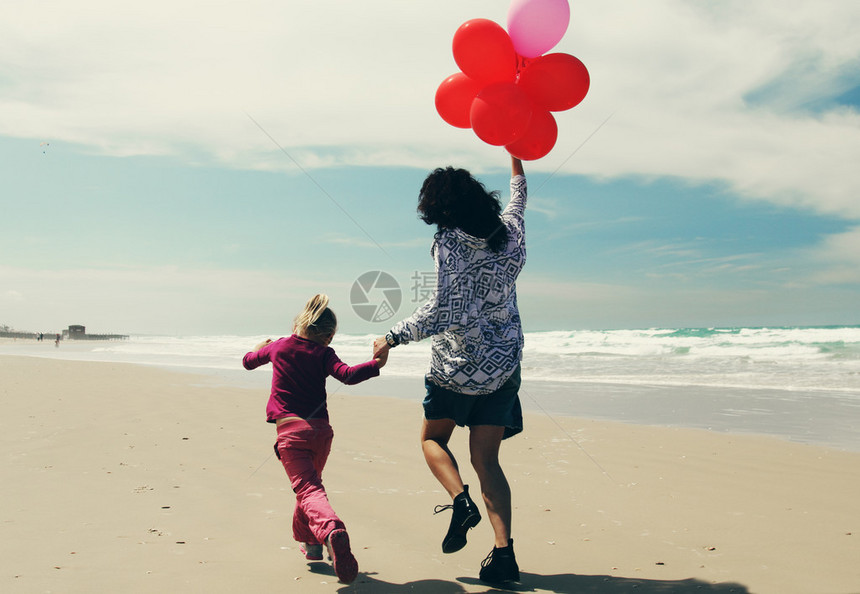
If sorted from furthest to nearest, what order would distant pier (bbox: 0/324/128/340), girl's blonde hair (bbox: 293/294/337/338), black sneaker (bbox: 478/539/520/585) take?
distant pier (bbox: 0/324/128/340)
girl's blonde hair (bbox: 293/294/337/338)
black sneaker (bbox: 478/539/520/585)

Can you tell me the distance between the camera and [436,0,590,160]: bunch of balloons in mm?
3191

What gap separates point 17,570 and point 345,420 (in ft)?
16.5

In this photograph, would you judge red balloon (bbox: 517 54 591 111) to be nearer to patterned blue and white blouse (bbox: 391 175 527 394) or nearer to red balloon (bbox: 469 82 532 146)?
red balloon (bbox: 469 82 532 146)

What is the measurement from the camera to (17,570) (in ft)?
9.23

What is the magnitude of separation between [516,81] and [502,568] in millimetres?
2583

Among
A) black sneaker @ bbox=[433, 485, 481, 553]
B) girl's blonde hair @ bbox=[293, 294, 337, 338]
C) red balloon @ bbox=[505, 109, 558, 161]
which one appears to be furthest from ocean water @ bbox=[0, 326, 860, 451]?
girl's blonde hair @ bbox=[293, 294, 337, 338]

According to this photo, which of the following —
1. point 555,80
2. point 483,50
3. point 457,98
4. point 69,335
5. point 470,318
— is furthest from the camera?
point 69,335

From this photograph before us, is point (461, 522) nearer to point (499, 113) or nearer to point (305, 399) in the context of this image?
point (305, 399)

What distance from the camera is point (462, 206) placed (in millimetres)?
2869

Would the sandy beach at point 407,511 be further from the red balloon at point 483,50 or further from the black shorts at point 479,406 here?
the red balloon at point 483,50

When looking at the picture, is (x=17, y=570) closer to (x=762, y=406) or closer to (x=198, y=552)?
(x=198, y=552)

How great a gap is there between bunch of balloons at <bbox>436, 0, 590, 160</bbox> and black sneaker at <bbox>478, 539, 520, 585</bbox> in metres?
2.10

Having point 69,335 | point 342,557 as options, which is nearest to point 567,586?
point 342,557

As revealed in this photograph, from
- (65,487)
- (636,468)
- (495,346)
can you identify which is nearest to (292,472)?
(495,346)
